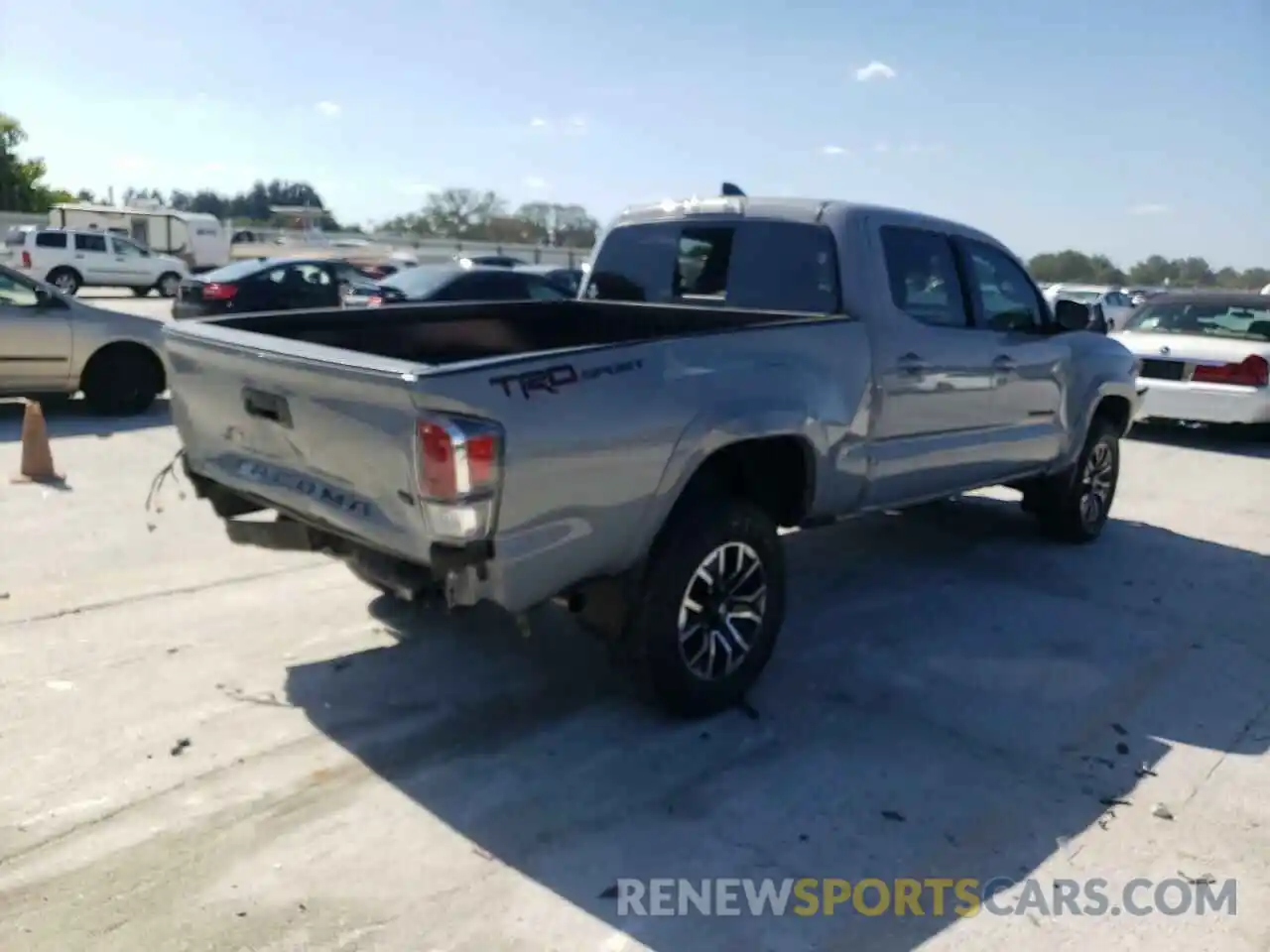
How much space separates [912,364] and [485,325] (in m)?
2.20

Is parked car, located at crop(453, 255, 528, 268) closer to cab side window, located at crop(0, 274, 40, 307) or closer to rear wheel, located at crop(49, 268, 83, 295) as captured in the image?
rear wheel, located at crop(49, 268, 83, 295)

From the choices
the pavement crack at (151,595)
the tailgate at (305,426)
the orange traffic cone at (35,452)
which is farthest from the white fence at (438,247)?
the tailgate at (305,426)

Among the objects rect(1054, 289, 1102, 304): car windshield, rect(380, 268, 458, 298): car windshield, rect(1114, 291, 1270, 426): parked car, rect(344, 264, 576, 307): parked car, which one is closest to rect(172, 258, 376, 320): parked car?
rect(380, 268, 458, 298): car windshield

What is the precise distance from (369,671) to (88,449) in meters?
5.53

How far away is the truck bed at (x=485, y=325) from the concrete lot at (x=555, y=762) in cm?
133

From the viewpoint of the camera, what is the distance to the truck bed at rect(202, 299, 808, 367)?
4.99 meters

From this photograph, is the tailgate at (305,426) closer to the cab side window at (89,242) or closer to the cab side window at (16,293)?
the cab side window at (16,293)

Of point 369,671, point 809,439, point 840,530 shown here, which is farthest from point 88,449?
point 809,439

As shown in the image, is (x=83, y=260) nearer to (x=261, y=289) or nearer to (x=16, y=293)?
(x=261, y=289)

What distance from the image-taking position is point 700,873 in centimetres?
329

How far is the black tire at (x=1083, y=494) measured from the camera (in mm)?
7105

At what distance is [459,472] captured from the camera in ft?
10.8

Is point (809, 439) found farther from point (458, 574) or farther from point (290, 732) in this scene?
point (290, 732)

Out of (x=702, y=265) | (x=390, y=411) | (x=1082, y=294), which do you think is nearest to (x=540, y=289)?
(x=702, y=265)
